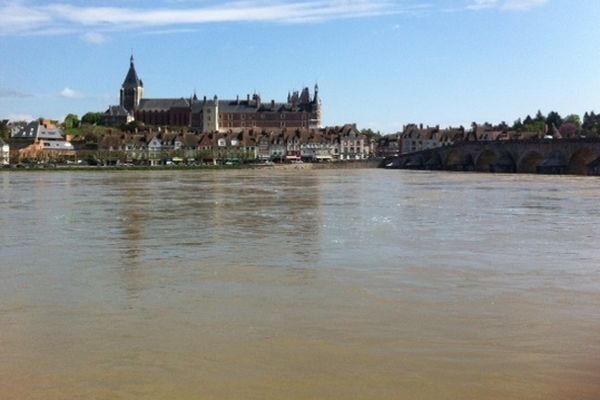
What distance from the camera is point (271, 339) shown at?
8.68 metres

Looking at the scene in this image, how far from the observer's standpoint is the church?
490 ft

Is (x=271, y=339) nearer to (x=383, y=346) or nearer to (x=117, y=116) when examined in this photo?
(x=383, y=346)

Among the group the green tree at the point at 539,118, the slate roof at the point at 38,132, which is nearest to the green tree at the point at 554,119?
the green tree at the point at 539,118

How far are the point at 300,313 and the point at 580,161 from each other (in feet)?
224

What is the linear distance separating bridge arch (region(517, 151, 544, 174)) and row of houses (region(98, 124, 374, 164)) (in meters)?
47.0

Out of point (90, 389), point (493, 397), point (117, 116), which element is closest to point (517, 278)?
point (493, 397)

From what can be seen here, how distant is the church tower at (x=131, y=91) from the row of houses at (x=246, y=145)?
3082 centimetres

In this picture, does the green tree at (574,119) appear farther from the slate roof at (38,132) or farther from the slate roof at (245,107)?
the slate roof at (38,132)

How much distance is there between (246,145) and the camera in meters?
122

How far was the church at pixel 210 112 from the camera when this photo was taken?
490 feet

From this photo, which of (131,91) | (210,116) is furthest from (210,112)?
(131,91)

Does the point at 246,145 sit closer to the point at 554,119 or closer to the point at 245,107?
the point at 245,107

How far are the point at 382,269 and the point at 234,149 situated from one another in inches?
4222

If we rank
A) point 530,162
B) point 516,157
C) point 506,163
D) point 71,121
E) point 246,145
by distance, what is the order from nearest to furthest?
point 530,162, point 516,157, point 506,163, point 246,145, point 71,121
